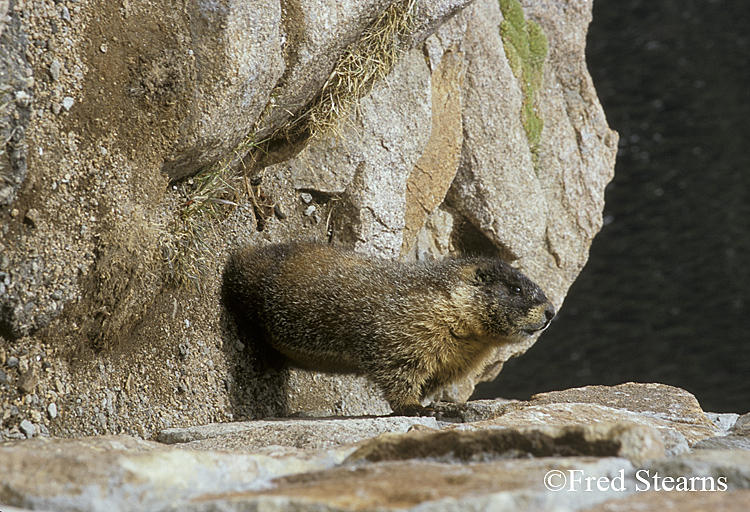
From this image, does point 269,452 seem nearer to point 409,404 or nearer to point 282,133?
point 409,404

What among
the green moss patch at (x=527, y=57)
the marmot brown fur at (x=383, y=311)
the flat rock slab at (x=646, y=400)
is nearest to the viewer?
the flat rock slab at (x=646, y=400)

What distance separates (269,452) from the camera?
2.95 meters

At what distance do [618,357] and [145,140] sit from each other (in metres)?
14.5

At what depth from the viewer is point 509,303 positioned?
552cm

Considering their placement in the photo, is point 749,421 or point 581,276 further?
point 581,276

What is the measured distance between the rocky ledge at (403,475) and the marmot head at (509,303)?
7.53ft

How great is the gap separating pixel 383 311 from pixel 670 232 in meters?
14.1

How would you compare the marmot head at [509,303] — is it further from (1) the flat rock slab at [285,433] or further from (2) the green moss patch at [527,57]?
(2) the green moss patch at [527,57]

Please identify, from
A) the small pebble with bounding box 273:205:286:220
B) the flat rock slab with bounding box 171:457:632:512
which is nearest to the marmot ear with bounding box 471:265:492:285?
the small pebble with bounding box 273:205:286:220

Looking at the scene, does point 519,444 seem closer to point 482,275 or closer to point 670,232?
point 482,275

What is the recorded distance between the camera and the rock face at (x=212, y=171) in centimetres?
379

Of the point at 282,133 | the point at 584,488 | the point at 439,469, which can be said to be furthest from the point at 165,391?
the point at 584,488

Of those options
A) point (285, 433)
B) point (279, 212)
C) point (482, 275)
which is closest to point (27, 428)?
point (285, 433)

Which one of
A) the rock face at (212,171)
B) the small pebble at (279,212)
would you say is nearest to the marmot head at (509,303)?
the rock face at (212,171)
